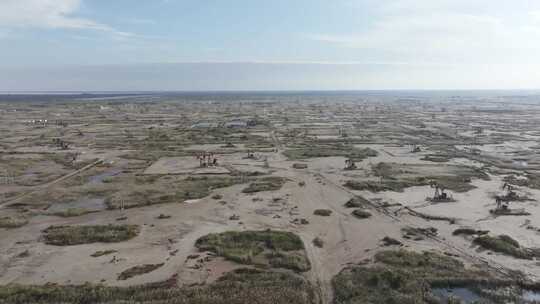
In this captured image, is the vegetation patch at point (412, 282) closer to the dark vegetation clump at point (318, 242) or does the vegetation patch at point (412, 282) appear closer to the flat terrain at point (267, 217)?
the flat terrain at point (267, 217)

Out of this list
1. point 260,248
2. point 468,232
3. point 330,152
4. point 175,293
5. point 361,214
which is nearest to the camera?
point 175,293

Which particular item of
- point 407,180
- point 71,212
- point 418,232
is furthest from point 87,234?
point 407,180

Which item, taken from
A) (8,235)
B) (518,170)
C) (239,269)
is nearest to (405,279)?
(239,269)

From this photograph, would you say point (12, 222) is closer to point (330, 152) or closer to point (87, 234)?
point (87, 234)

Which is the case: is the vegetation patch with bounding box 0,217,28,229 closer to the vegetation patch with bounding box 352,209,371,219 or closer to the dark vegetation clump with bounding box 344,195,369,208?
the vegetation patch with bounding box 352,209,371,219

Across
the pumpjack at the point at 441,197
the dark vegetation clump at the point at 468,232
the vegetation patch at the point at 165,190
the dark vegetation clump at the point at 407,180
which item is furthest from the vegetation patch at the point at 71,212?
the pumpjack at the point at 441,197
